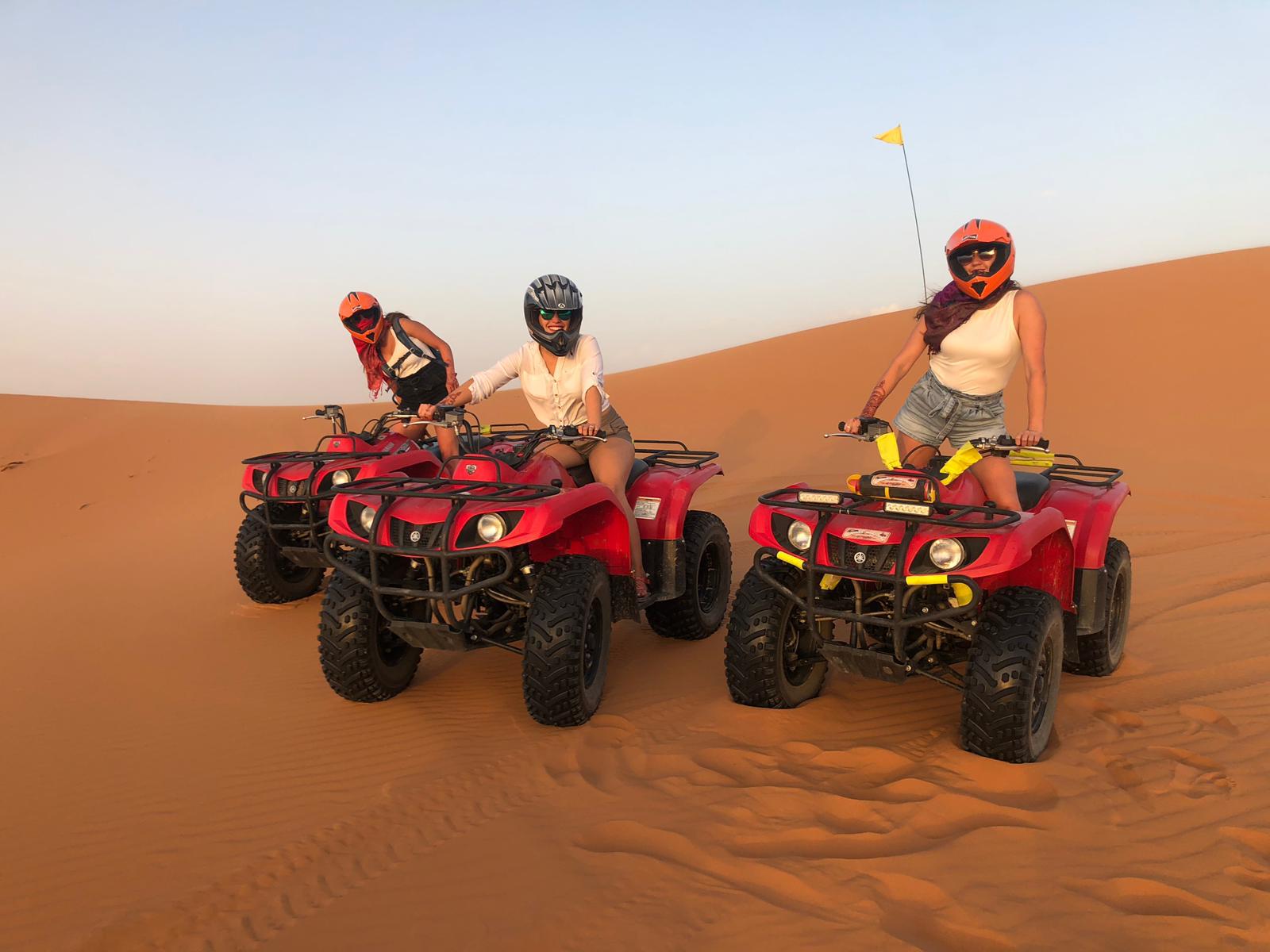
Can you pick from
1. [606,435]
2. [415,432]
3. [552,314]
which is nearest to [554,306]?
[552,314]

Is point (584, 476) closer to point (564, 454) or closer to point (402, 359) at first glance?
point (564, 454)

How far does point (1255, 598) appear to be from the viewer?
6359 millimetres

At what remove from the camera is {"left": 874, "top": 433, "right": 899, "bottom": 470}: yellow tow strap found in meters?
4.35

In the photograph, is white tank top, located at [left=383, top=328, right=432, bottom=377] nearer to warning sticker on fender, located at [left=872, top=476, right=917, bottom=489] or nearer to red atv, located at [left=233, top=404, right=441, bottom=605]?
red atv, located at [left=233, top=404, right=441, bottom=605]

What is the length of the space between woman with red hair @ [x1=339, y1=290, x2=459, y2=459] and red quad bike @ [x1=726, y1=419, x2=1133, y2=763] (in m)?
3.81

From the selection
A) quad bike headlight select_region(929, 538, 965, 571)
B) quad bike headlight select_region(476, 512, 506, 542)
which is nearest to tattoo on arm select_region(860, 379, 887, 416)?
quad bike headlight select_region(929, 538, 965, 571)

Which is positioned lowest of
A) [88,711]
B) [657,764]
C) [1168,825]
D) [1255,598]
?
[1255,598]

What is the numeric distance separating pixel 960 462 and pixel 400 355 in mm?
5007

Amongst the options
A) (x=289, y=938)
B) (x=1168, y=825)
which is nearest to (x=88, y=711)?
(x=289, y=938)

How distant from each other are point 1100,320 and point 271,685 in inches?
895

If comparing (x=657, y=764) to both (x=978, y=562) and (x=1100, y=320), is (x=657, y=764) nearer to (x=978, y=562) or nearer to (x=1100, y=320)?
(x=978, y=562)

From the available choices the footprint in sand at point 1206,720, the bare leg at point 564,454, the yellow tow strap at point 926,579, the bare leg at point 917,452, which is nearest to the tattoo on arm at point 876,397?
the bare leg at point 917,452

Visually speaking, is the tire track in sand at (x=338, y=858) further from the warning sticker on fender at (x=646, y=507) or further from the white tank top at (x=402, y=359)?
the white tank top at (x=402, y=359)

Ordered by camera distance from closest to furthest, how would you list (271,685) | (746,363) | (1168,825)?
(1168,825) → (271,685) → (746,363)
